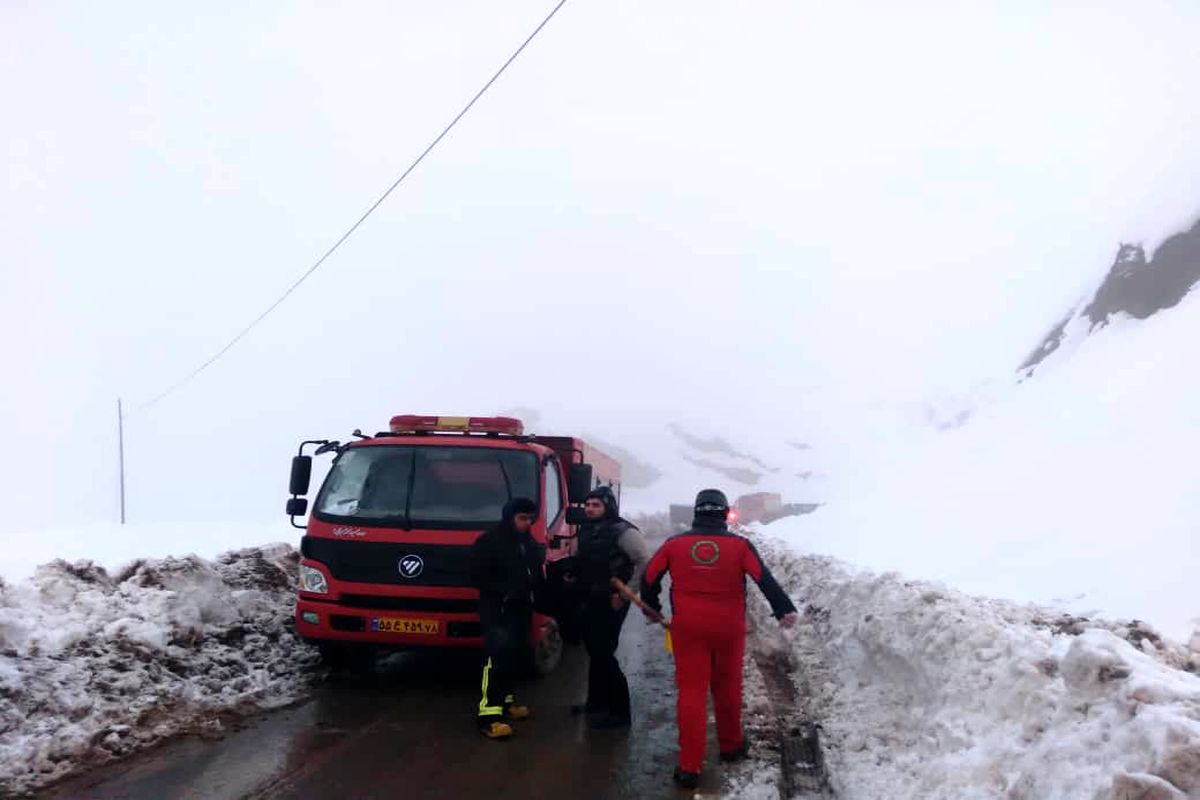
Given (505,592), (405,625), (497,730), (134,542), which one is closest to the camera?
(497,730)

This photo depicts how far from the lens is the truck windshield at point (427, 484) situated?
326 inches

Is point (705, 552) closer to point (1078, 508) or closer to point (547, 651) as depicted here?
point (547, 651)

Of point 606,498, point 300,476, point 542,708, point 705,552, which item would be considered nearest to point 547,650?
point 542,708

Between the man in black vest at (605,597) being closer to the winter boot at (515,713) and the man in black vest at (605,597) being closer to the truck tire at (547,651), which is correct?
the winter boot at (515,713)

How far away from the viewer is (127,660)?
710cm

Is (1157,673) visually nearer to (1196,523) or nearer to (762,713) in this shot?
(762,713)

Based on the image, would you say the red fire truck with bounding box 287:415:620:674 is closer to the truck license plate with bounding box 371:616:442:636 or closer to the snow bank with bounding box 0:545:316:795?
the truck license plate with bounding box 371:616:442:636

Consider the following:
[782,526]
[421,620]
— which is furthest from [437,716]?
[782,526]

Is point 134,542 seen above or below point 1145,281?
below

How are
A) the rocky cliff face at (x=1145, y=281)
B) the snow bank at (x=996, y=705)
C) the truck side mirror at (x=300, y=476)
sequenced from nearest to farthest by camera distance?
the snow bank at (x=996, y=705)
the truck side mirror at (x=300, y=476)
the rocky cliff face at (x=1145, y=281)

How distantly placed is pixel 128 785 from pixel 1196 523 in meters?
15.6

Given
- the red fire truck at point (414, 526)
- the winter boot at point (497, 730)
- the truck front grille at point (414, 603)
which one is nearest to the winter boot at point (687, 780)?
the winter boot at point (497, 730)

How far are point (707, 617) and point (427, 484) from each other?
3.77 meters

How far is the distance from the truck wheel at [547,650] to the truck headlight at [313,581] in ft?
6.66
